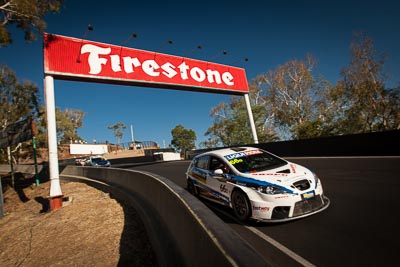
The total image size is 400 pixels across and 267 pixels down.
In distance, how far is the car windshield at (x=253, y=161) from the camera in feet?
19.8

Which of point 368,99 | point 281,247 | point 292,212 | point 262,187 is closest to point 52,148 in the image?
point 262,187

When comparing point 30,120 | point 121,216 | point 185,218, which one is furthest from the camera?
point 30,120

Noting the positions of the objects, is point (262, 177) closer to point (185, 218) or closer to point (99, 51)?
point (185, 218)

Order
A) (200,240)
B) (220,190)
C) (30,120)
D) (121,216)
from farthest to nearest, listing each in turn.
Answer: (30,120) < (121,216) < (220,190) < (200,240)

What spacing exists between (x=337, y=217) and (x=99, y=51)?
49.5 feet

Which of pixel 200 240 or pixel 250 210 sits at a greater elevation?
pixel 200 240

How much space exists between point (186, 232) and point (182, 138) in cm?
9187

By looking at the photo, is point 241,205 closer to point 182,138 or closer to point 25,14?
point 25,14

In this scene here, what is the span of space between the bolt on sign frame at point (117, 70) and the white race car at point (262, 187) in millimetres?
9293

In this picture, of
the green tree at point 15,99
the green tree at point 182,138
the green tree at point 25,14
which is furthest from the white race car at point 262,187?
the green tree at point 182,138

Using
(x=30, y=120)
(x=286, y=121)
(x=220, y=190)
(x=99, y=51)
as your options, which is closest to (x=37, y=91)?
(x=30, y=120)

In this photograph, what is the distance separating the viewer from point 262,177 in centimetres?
530

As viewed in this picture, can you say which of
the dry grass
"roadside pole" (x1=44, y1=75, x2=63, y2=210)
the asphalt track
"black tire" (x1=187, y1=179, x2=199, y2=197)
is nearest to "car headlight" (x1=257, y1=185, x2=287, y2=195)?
the asphalt track

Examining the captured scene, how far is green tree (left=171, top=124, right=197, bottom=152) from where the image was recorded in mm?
94312
